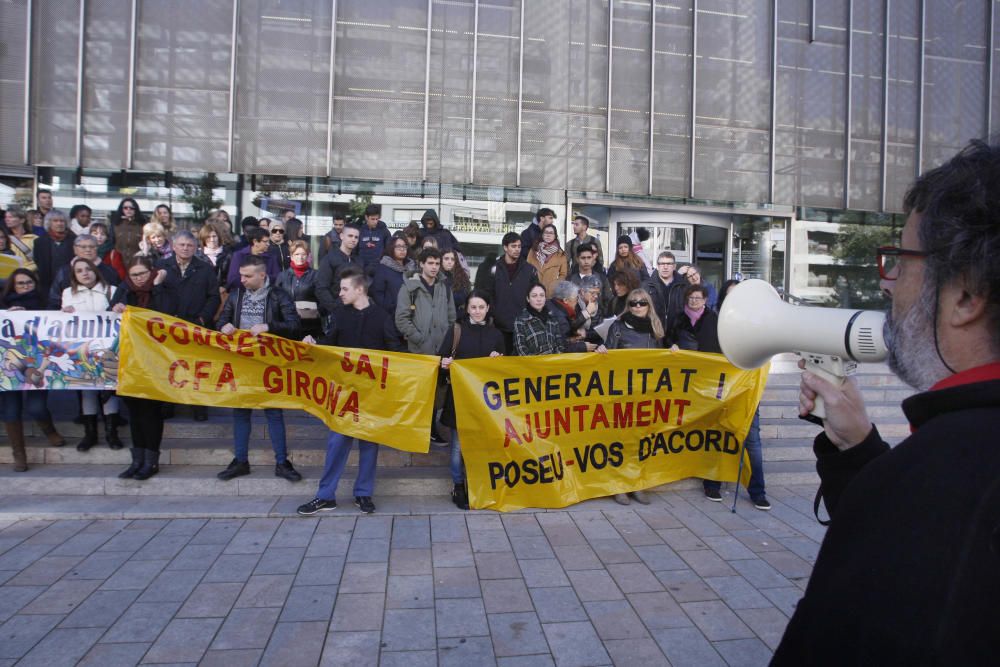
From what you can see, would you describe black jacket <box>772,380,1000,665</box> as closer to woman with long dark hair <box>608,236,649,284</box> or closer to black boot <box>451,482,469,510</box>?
black boot <box>451,482,469,510</box>

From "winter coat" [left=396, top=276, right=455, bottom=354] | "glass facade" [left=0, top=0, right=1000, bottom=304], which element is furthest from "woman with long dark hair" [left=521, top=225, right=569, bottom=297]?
"glass facade" [left=0, top=0, right=1000, bottom=304]

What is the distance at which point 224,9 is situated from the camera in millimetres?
11844

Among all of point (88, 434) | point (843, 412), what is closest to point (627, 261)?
point (88, 434)

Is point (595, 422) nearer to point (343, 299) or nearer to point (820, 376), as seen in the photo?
point (343, 299)

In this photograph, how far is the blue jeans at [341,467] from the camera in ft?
18.7

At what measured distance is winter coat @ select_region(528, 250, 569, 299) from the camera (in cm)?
898

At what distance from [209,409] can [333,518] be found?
2949 millimetres

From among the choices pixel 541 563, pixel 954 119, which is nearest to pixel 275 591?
pixel 541 563

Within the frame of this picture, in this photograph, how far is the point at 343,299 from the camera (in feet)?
19.6

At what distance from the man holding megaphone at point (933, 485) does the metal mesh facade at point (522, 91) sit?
1184 cm

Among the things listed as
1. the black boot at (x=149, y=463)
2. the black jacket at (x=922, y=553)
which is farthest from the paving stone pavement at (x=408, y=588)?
the black jacket at (x=922, y=553)

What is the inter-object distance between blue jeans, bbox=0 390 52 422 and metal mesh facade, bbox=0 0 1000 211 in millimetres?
6792

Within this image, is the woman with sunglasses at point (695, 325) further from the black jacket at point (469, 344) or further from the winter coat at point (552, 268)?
the winter coat at point (552, 268)

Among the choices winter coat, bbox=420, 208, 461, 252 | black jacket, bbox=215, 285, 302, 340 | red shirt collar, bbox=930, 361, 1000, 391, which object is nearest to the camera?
red shirt collar, bbox=930, 361, 1000, 391
